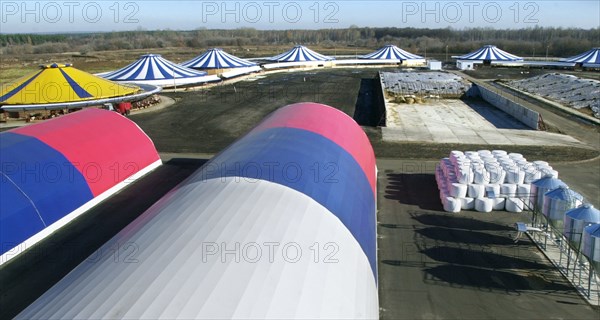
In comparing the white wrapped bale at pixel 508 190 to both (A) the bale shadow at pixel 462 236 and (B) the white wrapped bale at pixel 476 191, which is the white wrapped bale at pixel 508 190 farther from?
(A) the bale shadow at pixel 462 236

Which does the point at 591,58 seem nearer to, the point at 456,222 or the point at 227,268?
the point at 456,222

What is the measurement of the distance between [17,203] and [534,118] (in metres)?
27.4

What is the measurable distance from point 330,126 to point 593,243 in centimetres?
792

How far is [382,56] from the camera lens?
246 feet

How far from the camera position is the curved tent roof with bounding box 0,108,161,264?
1255 centimetres

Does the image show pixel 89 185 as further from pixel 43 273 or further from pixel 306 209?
pixel 306 209

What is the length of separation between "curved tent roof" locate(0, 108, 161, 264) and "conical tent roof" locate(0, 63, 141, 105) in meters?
14.9

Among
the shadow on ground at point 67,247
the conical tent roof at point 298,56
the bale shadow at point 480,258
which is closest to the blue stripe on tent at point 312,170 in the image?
the bale shadow at point 480,258

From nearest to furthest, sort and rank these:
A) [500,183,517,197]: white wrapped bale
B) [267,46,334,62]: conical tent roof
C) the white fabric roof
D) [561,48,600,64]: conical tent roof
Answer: the white fabric roof, [500,183,517,197]: white wrapped bale, [561,48,600,64]: conical tent roof, [267,46,334,62]: conical tent roof

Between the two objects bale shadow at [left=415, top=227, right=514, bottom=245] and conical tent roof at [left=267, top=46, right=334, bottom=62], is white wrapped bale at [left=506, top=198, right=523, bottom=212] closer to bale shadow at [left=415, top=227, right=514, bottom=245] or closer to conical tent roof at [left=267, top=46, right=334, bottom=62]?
bale shadow at [left=415, top=227, right=514, bottom=245]

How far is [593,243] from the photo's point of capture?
10.4 meters

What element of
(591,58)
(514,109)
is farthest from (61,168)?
(591,58)

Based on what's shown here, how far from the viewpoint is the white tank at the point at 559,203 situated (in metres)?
12.5

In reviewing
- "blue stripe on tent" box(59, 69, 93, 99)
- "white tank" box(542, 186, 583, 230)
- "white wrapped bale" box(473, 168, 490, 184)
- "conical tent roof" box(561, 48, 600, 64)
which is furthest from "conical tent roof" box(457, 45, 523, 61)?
"white tank" box(542, 186, 583, 230)
